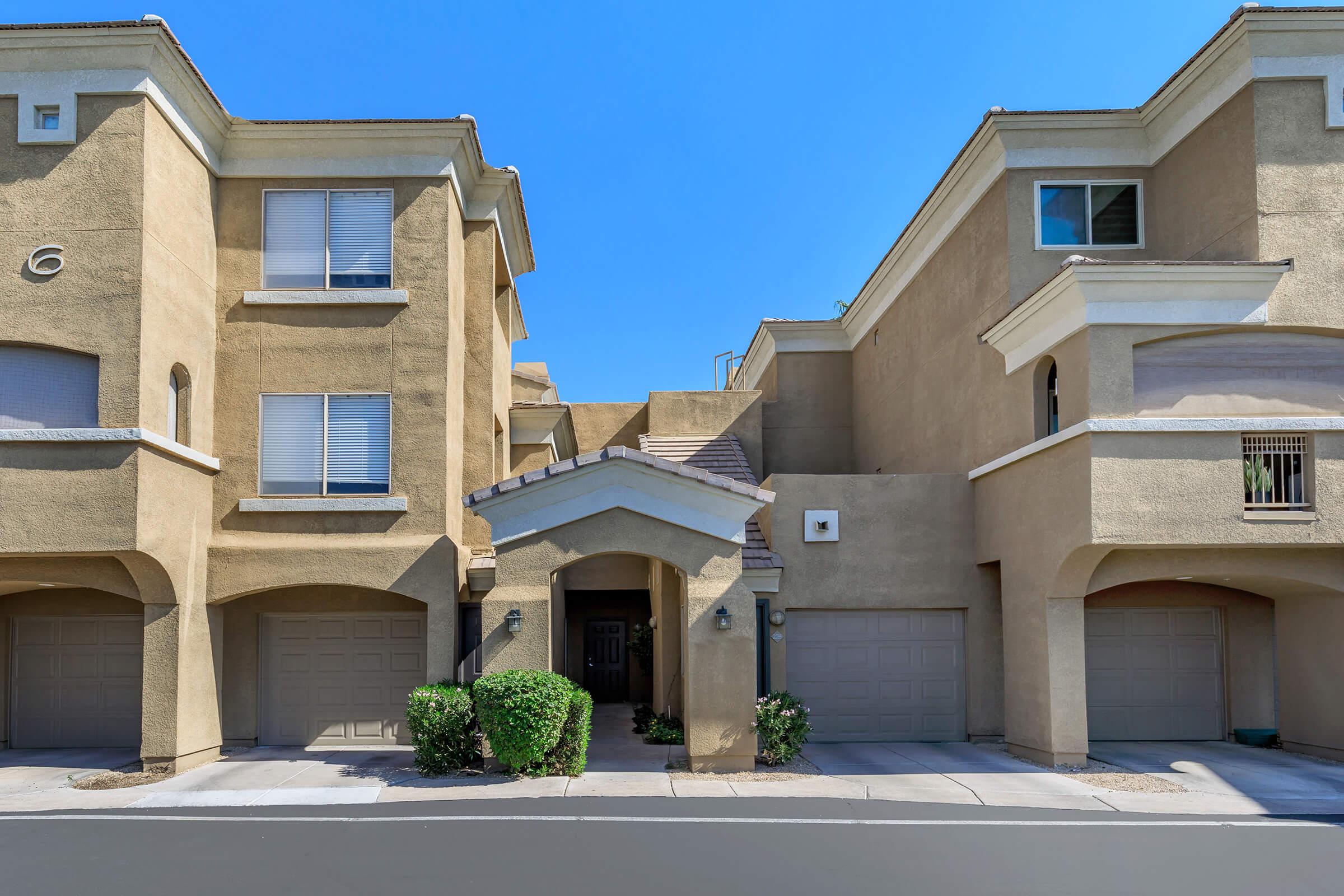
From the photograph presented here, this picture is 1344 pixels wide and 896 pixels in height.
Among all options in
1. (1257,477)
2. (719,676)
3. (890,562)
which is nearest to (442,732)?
(719,676)

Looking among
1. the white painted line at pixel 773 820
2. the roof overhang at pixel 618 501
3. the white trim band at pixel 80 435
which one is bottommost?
the white painted line at pixel 773 820

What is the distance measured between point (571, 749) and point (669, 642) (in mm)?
4351

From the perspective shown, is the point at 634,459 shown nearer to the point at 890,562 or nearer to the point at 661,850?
the point at 890,562

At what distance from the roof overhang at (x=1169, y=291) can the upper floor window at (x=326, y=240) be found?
1029cm

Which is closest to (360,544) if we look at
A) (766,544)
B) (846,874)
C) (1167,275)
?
(766,544)

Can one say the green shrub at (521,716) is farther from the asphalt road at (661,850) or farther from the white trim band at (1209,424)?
the white trim band at (1209,424)

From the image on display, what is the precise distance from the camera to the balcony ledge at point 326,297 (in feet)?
51.6

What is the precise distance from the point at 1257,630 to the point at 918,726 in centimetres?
573

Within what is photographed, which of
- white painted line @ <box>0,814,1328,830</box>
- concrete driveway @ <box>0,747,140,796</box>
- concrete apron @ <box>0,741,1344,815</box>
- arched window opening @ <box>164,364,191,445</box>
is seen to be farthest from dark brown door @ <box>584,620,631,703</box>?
white painted line @ <box>0,814,1328,830</box>

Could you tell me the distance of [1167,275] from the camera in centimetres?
1348

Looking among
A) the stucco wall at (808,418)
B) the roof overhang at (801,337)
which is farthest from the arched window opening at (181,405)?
the roof overhang at (801,337)

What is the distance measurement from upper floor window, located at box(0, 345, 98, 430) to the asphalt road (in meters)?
5.17

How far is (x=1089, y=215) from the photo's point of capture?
1662 cm

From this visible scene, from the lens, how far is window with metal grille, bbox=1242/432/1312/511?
13656mm
